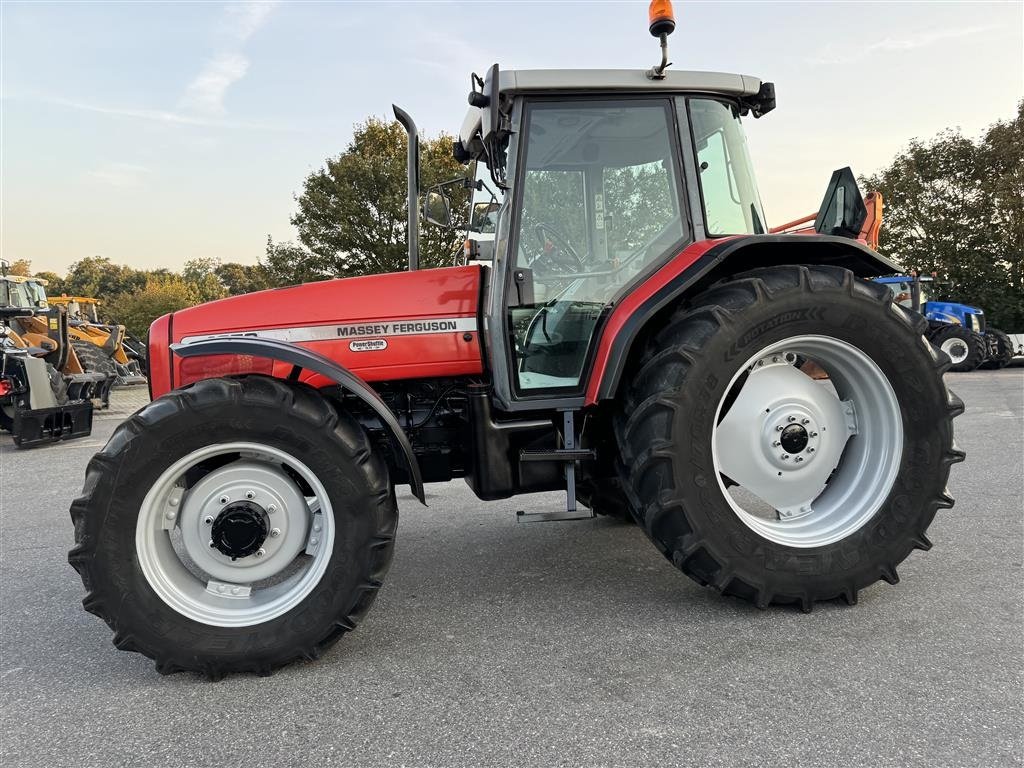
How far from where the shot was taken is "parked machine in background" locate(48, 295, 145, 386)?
12164 mm

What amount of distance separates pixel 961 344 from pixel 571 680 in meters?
Answer: 16.4

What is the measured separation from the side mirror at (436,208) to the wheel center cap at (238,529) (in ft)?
5.42

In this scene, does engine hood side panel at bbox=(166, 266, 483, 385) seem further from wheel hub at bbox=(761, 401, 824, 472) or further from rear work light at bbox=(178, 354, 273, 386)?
wheel hub at bbox=(761, 401, 824, 472)


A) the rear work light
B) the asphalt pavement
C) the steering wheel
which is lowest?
the asphalt pavement

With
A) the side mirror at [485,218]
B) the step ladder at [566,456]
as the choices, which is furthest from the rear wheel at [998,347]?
the step ladder at [566,456]

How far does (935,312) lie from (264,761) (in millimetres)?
17915

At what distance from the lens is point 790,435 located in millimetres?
3047

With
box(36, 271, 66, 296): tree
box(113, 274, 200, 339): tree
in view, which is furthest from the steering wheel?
box(36, 271, 66, 296): tree

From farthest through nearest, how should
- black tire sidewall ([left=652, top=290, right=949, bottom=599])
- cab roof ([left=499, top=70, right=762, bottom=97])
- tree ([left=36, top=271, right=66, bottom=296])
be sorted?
tree ([left=36, top=271, right=66, bottom=296]) → cab roof ([left=499, top=70, right=762, bottom=97]) → black tire sidewall ([left=652, top=290, right=949, bottom=599])

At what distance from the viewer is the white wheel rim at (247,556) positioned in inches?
102

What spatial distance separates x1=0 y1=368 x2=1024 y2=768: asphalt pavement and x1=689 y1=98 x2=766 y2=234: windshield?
1.66 m

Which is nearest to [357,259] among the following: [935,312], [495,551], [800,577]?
[935,312]

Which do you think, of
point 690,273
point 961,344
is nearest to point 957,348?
point 961,344

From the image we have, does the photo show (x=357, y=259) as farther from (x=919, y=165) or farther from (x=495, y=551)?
(x=919, y=165)
